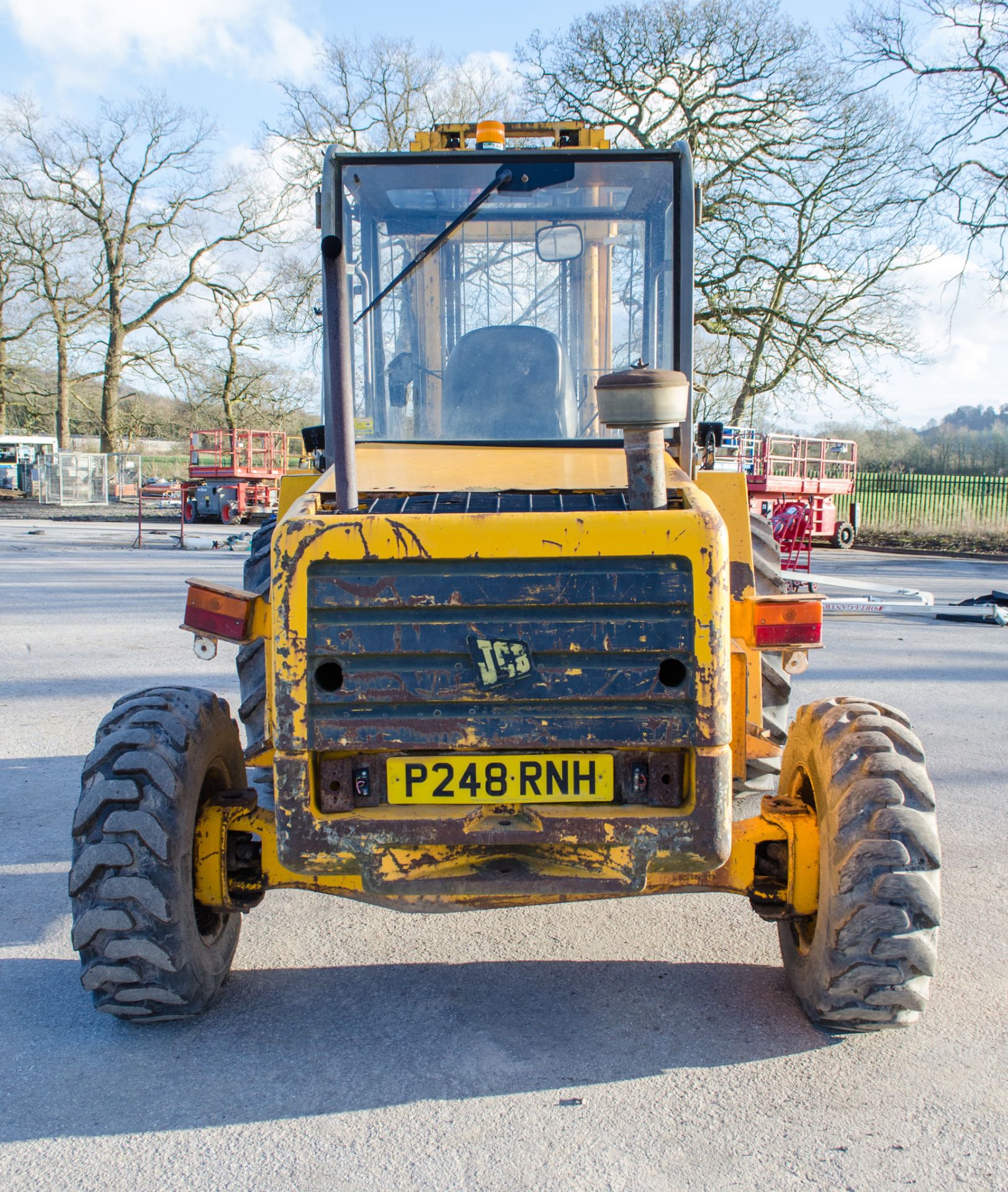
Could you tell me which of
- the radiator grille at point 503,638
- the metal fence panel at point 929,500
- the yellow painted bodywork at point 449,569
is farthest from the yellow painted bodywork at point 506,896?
the metal fence panel at point 929,500

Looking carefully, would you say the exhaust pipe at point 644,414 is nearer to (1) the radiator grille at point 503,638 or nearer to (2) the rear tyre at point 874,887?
(1) the radiator grille at point 503,638

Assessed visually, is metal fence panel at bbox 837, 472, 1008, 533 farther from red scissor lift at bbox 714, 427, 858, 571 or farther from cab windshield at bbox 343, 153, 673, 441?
cab windshield at bbox 343, 153, 673, 441

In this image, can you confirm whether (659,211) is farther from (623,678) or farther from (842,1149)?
(842,1149)

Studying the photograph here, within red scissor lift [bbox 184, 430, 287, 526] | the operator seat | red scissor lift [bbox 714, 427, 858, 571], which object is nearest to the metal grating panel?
the operator seat

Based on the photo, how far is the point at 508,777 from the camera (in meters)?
2.94

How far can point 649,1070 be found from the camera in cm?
305

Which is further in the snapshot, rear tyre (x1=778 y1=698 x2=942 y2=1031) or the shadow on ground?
rear tyre (x1=778 y1=698 x2=942 y2=1031)

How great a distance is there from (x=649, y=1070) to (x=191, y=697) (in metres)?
1.83

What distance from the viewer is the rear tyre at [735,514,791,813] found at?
15.4 ft

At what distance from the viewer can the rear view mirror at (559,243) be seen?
14.1 ft

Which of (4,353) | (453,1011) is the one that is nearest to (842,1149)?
(453,1011)

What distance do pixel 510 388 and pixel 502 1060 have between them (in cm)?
240

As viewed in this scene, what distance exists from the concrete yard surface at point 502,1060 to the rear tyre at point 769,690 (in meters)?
0.62

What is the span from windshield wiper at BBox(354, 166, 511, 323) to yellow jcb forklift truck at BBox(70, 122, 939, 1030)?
80 cm
